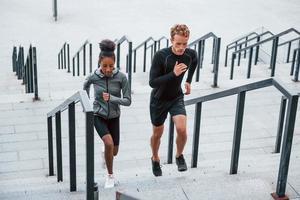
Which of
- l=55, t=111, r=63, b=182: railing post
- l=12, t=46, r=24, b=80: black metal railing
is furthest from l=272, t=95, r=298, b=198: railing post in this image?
l=12, t=46, r=24, b=80: black metal railing

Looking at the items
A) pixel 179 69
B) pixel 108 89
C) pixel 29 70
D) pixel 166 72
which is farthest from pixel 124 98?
pixel 29 70

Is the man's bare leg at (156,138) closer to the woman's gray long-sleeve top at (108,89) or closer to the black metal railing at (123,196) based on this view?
the woman's gray long-sleeve top at (108,89)

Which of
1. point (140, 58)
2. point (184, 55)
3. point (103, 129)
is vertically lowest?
point (140, 58)

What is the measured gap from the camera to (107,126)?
470 centimetres

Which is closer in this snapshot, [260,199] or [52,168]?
[260,199]

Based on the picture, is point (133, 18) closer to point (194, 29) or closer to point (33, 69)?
point (194, 29)

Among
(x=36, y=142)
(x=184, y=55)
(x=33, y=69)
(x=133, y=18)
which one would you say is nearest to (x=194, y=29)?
(x=133, y=18)

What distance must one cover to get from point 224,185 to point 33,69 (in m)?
4.78

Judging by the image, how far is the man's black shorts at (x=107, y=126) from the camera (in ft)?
15.1

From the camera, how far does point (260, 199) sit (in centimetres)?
386

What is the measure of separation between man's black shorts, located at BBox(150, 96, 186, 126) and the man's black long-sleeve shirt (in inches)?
1.9

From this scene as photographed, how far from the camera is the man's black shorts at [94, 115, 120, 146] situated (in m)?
4.60

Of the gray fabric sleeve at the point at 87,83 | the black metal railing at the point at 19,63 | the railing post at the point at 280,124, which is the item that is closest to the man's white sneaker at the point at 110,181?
the gray fabric sleeve at the point at 87,83

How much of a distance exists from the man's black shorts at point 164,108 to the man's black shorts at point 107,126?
0.35 metres
